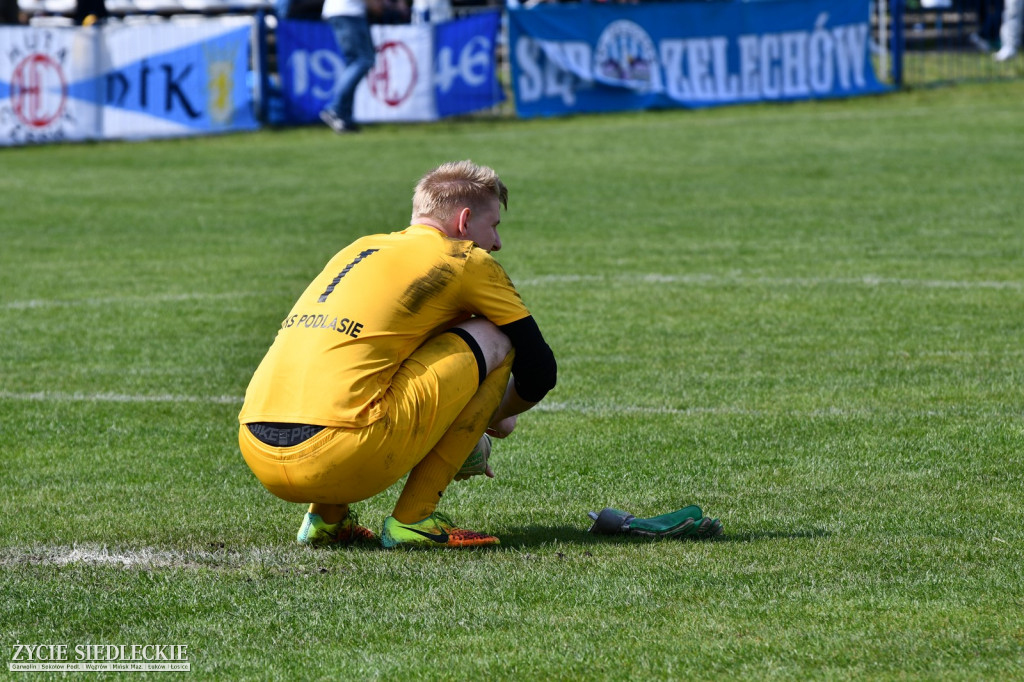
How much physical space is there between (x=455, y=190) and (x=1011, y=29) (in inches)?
1014

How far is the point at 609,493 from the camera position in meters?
5.94

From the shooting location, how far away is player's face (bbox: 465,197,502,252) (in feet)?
16.9

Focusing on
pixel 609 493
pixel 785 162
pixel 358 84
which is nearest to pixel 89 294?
pixel 609 493

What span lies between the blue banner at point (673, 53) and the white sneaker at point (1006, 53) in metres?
4.47

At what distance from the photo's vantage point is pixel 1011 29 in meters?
28.4

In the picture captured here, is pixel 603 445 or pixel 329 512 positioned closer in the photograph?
pixel 329 512

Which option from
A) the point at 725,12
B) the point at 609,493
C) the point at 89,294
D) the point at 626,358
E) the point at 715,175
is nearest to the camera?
the point at 609,493

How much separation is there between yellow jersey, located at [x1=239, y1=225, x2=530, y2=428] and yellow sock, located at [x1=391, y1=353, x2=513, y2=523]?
23cm

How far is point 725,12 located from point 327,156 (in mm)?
8049

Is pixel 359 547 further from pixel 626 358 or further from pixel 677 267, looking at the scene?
pixel 677 267

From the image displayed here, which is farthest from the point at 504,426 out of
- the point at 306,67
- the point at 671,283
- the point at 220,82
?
the point at 306,67

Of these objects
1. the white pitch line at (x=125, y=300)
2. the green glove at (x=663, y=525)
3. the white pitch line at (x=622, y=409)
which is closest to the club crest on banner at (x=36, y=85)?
the white pitch line at (x=125, y=300)

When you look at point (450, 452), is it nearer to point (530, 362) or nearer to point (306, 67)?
point (530, 362)

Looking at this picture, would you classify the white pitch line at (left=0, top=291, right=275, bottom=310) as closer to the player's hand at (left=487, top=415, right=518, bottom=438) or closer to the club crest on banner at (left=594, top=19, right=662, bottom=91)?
the player's hand at (left=487, top=415, right=518, bottom=438)
